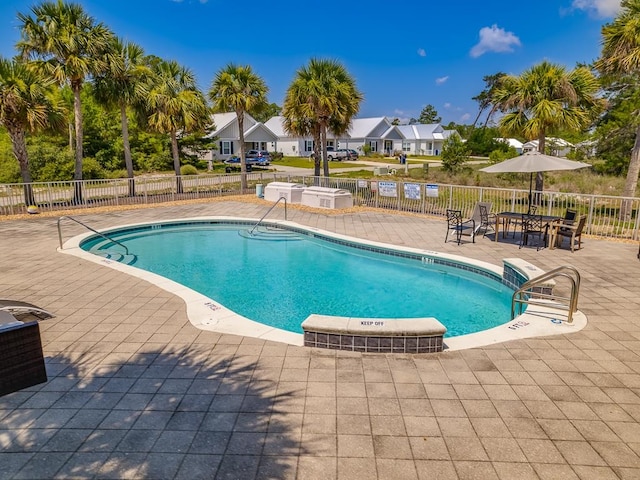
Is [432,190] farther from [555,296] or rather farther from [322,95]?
[555,296]

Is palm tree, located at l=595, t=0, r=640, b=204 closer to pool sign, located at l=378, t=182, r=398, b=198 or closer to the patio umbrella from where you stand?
the patio umbrella

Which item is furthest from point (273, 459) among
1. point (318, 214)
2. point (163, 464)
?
point (318, 214)

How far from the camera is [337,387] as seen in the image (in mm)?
4465

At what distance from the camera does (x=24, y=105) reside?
14.9 metres

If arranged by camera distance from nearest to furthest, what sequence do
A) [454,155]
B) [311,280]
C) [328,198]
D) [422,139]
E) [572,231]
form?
1. [311,280]
2. [572,231]
3. [328,198]
4. [454,155]
5. [422,139]

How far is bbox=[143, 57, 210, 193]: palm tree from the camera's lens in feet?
64.3

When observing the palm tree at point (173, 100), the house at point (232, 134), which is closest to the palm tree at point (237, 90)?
the palm tree at point (173, 100)

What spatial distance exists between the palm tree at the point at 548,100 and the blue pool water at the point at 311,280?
845 cm

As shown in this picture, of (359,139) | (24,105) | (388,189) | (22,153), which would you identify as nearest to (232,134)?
(359,139)

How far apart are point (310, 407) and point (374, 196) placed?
44.3 ft

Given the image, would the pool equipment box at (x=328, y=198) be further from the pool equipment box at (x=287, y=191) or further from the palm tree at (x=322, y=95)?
the palm tree at (x=322, y=95)

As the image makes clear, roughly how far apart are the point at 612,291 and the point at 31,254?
1249cm

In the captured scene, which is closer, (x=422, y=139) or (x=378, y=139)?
(x=378, y=139)

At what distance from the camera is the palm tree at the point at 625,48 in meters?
12.8
